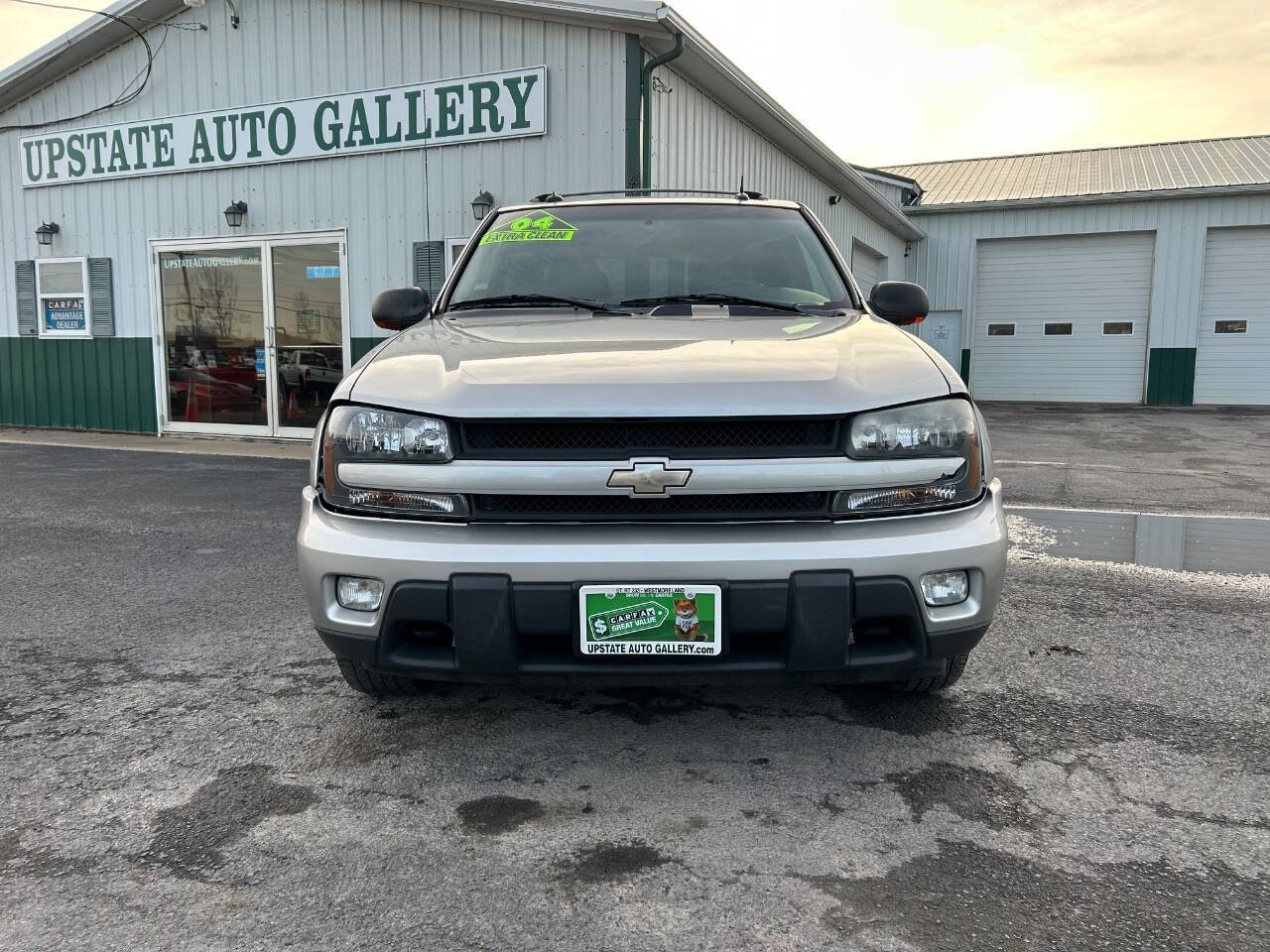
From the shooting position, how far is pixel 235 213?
→ 413 inches

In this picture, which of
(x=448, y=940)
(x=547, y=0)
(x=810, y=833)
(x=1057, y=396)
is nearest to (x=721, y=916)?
(x=810, y=833)

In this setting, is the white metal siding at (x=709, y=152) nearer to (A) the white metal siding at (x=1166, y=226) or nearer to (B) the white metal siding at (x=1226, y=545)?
(B) the white metal siding at (x=1226, y=545)

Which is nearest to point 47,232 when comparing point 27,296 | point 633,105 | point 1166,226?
point 27,296

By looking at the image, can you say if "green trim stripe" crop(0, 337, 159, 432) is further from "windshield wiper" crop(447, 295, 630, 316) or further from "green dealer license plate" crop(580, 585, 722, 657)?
"green dealer license plate" crop(580, 585, 722, 657)

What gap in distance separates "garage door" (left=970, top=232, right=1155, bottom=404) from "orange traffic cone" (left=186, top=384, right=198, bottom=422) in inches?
623

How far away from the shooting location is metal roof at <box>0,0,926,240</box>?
8.23 meters

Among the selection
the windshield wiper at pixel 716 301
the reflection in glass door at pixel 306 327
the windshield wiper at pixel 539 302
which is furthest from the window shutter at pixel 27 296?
the windshield wiper at pixel 716 301

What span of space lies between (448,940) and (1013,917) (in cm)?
109

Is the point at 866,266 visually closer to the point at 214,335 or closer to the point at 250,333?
the point at 250,333

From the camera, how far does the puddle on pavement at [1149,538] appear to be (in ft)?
15.7

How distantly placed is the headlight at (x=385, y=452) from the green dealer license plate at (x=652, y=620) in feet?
1.38

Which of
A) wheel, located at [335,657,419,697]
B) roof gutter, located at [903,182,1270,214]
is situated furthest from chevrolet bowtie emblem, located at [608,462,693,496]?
roof gutter, located at [903,182,1270,214]

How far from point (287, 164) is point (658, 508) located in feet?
32.0

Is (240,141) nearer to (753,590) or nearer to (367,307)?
(367,307)
